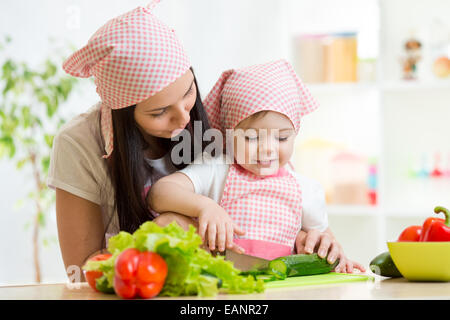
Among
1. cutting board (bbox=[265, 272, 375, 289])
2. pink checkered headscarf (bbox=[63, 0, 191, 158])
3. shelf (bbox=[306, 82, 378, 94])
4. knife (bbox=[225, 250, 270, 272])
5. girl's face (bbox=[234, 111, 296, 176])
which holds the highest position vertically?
pink checkered headscarf (bbox=[63, 0, 191, 158])

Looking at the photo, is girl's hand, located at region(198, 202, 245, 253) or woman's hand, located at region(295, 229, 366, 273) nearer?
girl's hand, located at region(198, 202, 245, 253)

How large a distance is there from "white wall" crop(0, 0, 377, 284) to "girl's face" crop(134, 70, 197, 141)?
200 cm

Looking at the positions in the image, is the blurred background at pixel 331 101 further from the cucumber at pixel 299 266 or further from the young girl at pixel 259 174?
the cucumber at pixel 299 266

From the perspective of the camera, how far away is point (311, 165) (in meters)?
3.09

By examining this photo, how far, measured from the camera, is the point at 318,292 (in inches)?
34.4

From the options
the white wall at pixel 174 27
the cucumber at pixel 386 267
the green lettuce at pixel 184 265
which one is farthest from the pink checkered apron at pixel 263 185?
the white wall at pixel 174 27

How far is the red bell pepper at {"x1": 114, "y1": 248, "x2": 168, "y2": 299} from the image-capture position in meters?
0.79

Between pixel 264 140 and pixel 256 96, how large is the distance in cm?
10

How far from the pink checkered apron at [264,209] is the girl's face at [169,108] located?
0.60 feet

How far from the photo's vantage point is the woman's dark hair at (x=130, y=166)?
4.23 feet

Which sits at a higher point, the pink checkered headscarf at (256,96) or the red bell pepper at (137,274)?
the pink checkered headscarf at (256,96)

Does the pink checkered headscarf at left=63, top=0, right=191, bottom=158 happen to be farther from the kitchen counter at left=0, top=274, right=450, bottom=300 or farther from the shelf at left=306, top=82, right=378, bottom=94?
the shelf at left=306, top=82, right=378, bottom=94

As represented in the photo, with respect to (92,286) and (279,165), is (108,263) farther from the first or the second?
(279,165)

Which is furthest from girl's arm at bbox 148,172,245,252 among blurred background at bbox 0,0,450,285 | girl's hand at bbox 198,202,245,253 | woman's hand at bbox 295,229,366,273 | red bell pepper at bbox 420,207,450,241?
blurred background at bbox 0,0,450,285
